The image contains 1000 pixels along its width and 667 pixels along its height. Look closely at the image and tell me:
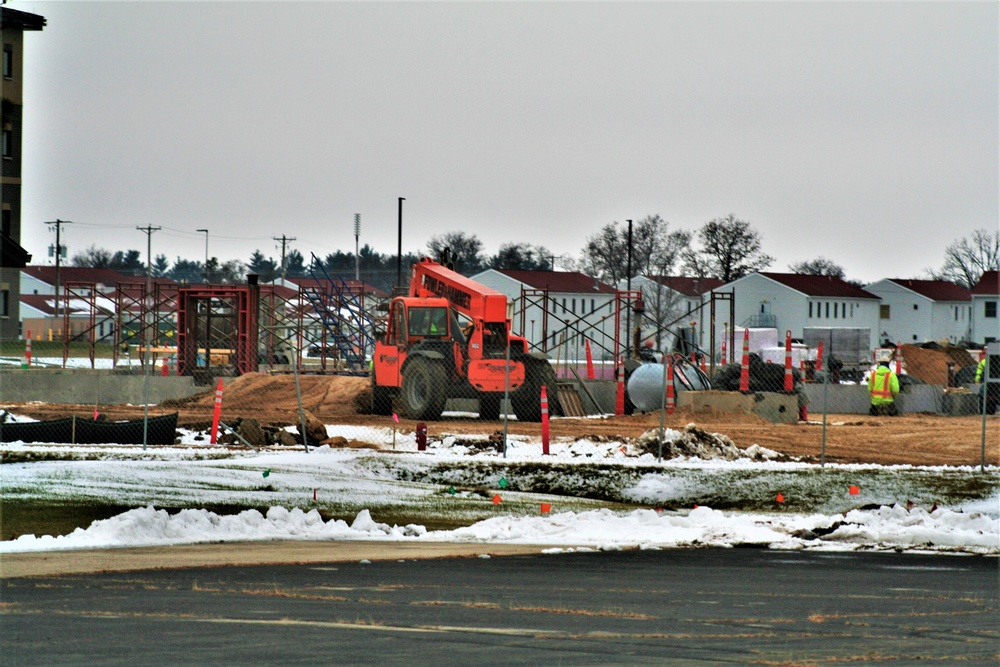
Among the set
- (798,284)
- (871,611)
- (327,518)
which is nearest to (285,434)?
(327,518)

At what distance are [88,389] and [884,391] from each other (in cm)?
2157

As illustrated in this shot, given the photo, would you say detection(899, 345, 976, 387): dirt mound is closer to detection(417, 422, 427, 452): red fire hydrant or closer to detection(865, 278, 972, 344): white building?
detection(417, 422, 427, 452): red fire hydrant

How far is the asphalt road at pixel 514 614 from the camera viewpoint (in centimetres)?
789

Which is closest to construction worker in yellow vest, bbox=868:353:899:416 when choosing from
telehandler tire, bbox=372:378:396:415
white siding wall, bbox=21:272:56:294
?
telehandler tire, bbox=372:378:396:415

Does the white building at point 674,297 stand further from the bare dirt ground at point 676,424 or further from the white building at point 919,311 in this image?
the bare dirt ground at point 676,424

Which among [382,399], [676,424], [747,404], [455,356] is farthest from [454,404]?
[747,404]

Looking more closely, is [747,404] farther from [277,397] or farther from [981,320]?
[981,320]

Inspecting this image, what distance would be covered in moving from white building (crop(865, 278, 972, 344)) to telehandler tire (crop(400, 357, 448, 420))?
84.9 m

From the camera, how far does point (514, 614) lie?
949 cm

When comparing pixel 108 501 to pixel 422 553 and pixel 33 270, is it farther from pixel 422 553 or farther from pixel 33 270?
pixel 33 270

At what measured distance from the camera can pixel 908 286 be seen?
111 m

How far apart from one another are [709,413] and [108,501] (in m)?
18.2

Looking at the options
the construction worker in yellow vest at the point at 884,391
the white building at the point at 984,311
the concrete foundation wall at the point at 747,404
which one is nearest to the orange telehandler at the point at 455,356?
the concrete foundation wall at the point at 747,404

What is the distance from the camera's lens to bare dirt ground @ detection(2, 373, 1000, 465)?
25062 millimetres
